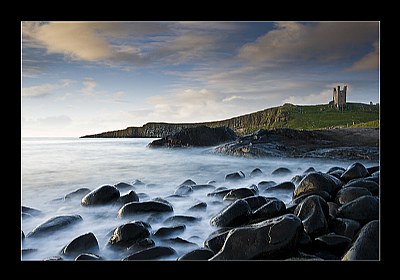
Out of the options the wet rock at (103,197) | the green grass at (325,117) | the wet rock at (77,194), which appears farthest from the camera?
the green grass at (325,117)

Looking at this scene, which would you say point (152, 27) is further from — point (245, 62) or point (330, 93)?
point (330, 93)

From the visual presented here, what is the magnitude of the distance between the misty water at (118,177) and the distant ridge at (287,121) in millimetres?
490

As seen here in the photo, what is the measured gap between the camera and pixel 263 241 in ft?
8.43

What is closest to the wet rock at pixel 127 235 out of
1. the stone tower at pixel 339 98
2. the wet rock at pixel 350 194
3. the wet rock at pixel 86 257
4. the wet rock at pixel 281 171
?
the wet rock at pixel 86 257

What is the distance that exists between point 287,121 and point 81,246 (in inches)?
226

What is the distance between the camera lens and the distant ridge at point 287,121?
6.16 metres

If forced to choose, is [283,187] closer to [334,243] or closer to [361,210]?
[361,210]

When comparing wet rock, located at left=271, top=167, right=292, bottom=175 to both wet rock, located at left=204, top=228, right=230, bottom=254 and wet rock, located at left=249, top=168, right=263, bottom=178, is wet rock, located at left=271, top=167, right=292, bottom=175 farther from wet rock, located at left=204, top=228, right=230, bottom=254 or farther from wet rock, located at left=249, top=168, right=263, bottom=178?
wet rock, located at left=204, top=228, right=230, bottom=254

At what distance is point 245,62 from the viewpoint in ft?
19.2

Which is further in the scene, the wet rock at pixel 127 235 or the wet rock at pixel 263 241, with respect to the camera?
the wet rock at pixel 127 235

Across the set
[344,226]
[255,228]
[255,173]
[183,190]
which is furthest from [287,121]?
[255,228]

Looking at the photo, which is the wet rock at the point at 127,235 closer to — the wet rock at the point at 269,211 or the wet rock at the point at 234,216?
the wet rock at the point at 234,216
